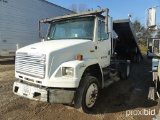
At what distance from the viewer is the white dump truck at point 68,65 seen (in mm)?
3895

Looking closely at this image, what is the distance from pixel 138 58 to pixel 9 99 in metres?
9.70

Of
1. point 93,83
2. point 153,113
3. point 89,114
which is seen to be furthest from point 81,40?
point 153,113

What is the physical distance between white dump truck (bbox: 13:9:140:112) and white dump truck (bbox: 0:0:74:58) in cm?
668

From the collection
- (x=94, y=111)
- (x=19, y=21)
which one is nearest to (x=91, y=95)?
(x=94, y=111)

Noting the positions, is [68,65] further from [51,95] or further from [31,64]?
[31,64]

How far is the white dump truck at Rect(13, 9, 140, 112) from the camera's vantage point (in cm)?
389

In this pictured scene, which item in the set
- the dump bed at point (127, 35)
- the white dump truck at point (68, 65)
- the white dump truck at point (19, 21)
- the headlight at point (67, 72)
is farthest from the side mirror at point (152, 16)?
the white dump truck at point (19, 21)

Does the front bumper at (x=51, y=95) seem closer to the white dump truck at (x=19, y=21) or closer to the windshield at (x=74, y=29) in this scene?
the windshield at (x=74, y=29)

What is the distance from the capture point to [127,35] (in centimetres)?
952

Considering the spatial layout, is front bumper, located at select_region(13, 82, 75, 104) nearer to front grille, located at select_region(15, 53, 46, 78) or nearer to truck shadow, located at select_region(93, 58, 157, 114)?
front grille, located at select_region(15, 53, 46, 78)

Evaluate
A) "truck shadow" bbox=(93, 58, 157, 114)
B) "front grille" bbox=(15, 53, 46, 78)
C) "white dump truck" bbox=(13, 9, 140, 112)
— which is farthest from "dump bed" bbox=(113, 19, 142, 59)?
"front grille" bbox=(15, 53, 46, 78)

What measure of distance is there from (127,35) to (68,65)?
6.36m

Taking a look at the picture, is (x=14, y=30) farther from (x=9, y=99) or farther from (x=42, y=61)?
(x=42, y=61)

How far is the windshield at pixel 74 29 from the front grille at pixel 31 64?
1399mm
